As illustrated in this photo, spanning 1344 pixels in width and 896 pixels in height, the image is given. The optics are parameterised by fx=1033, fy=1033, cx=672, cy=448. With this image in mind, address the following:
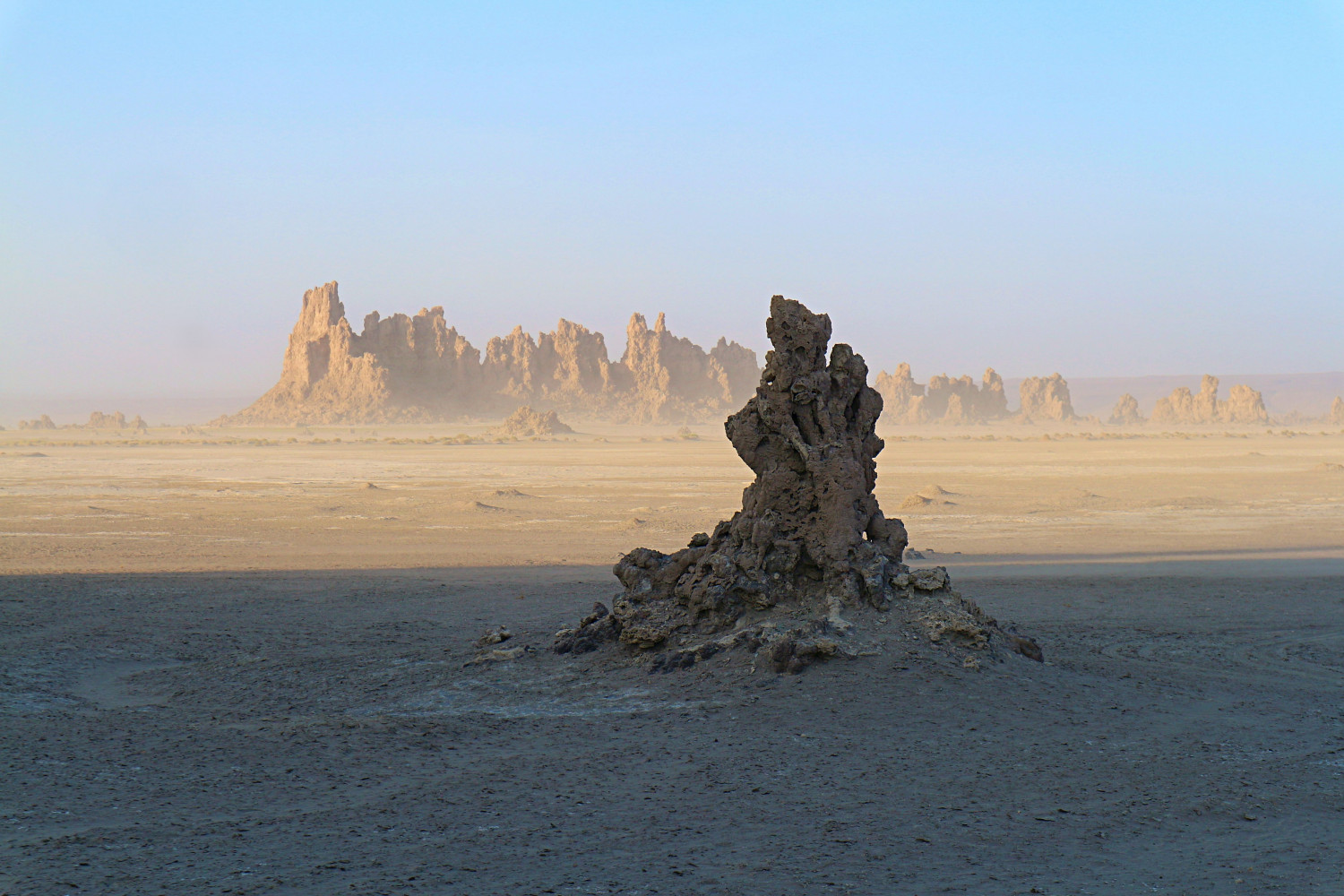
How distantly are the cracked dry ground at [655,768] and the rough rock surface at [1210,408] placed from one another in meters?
139

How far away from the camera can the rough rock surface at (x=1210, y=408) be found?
437 ft

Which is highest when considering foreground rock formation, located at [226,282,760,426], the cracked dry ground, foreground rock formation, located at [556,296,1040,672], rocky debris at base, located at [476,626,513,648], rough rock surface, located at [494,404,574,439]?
foreground rock formation, located at [226,282,760,426]

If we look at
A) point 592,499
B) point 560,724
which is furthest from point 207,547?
point 560,724

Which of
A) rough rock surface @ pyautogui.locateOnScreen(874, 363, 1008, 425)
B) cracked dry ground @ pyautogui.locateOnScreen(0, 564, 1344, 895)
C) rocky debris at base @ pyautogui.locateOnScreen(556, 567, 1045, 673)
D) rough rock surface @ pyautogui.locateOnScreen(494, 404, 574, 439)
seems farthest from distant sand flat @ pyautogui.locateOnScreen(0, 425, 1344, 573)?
rough rock surface @ pyautogui.locateOnScreen(874, 363, 1008, 425)

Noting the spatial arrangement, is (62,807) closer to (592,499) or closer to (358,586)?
(358,586)

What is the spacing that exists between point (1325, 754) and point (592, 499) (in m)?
22.3

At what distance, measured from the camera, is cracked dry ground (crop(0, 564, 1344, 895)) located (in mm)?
4762

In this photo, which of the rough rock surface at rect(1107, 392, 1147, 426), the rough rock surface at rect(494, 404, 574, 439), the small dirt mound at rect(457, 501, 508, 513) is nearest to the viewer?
the small dirt mound at rect(457, 501, 508, 513)

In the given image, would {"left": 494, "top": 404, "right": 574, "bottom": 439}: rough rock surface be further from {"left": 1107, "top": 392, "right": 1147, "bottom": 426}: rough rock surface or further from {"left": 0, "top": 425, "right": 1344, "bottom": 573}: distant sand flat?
{"left": 1107, "top": 392, "right": 1147, "bottom": 426}: rough rock surface

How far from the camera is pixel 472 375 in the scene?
132000 millimetres

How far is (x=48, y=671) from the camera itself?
8898 millimetres

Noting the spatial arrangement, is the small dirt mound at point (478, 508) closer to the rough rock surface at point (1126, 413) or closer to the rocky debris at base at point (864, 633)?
the rocky debris at base at point (864, 633)

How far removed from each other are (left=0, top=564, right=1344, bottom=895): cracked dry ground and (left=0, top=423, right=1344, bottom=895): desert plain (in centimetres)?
3

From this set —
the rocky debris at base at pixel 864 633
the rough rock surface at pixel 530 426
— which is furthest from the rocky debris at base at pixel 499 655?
the rough rock surface at pixel 530 426
